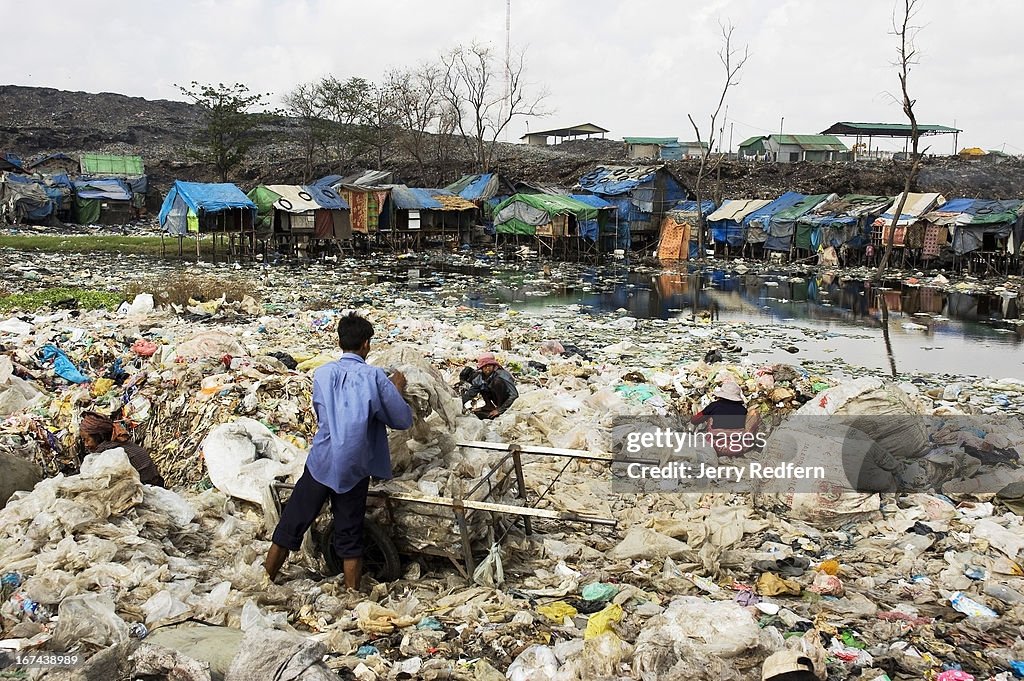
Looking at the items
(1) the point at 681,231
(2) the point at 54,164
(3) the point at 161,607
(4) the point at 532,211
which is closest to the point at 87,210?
(2) the point at 54,164

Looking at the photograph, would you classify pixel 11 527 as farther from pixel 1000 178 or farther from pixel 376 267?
pixel 1000 178

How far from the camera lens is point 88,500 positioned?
3.71 metres

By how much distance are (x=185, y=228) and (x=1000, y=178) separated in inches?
1102

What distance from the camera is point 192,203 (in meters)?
20.7

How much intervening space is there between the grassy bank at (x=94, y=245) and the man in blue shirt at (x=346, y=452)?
20.0 m

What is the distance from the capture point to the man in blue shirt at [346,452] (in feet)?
10.8

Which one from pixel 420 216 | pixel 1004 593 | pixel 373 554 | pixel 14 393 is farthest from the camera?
pixel 420 216

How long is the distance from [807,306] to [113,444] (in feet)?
42.6

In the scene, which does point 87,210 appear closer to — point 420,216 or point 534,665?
point 420,216

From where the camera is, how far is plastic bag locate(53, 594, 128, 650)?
110 inches

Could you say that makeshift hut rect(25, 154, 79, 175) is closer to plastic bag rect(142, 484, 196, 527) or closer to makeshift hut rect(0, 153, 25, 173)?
makeshift hut rect(0, 153, 25, 173)

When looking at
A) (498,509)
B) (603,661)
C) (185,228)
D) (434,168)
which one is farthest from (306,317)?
(434,168)

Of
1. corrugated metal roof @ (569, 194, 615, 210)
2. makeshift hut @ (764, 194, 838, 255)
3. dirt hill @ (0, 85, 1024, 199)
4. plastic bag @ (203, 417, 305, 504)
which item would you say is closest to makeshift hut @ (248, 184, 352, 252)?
corrugated metal roof @ (569, 194, 615, 210)

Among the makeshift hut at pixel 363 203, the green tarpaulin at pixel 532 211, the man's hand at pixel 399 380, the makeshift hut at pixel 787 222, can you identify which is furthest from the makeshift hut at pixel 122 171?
the man's hand at pixel 399 380
